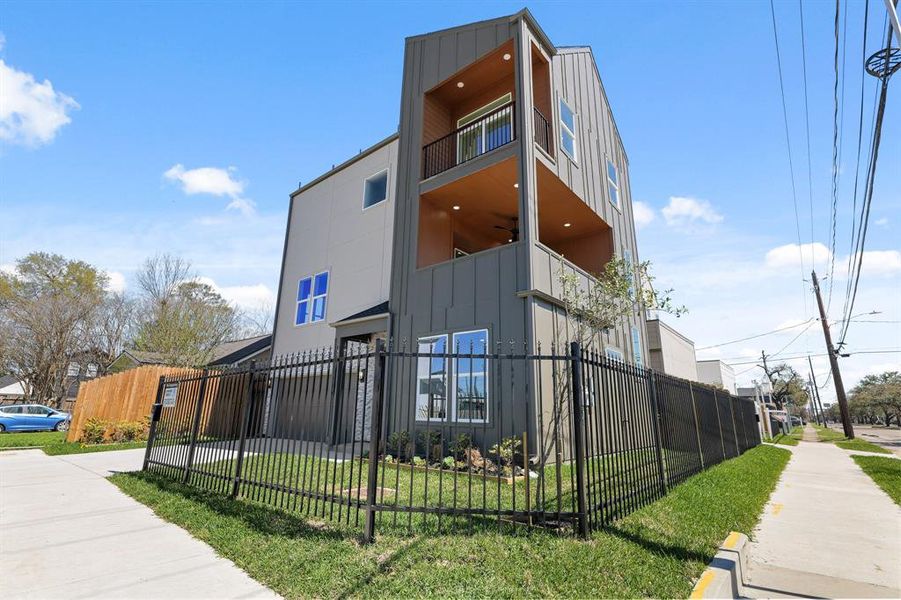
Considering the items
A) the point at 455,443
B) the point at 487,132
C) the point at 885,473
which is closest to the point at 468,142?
the point at 487,132

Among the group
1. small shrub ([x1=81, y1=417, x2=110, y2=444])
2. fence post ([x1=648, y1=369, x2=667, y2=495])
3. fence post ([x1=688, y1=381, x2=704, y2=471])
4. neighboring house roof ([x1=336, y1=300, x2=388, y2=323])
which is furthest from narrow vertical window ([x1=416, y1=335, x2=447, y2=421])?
small shrub ([x1=81, y1=417, x2=110, y2=444])

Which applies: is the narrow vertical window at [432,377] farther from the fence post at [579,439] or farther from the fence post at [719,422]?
the fence post at [719,422]

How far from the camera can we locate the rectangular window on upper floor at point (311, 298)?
15795 millimetres

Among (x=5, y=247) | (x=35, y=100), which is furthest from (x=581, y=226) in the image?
(x=5, y=247)

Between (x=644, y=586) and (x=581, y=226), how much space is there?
1250 centimetres

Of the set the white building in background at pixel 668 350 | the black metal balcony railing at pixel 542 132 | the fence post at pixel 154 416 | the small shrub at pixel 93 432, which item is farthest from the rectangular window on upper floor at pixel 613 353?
the small shrub at pixel 93 432

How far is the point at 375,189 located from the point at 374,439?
1269 centimetres

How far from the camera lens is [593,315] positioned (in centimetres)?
1009

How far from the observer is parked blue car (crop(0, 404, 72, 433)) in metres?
20.8

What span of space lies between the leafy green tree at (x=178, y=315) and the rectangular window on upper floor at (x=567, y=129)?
932 inches

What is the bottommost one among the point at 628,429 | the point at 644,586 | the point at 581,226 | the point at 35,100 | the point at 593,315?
the point at 644,586

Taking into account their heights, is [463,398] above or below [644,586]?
above

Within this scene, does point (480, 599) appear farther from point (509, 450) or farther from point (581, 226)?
point (581, 226)

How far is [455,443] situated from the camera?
337cm
